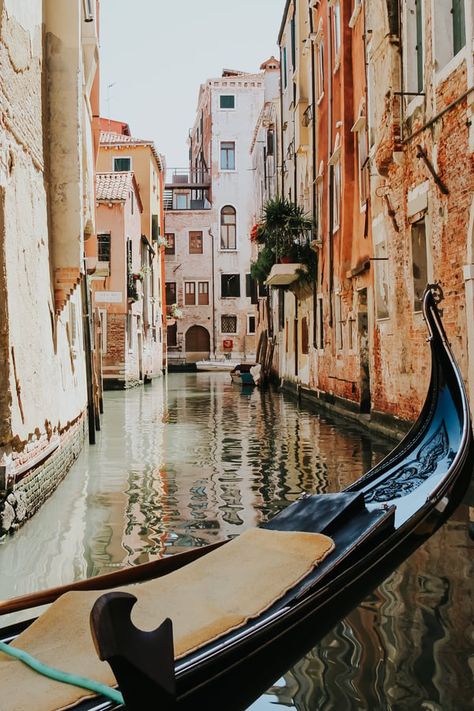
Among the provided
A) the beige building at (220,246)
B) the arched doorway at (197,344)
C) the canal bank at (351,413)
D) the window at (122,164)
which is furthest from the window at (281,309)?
the arched doorway at (197,344)

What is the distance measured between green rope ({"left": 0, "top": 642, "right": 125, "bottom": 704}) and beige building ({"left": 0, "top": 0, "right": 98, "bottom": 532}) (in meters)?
2.89

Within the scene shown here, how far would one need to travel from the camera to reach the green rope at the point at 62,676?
185 centimetres

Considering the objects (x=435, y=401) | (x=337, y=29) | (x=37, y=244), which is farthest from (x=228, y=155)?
(x=435, y=401)

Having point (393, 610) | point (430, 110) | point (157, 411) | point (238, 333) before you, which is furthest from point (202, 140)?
point (393, 610)

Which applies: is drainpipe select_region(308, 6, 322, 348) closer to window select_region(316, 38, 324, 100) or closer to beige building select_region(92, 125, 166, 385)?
window select_region(316, 38, 324, 100)

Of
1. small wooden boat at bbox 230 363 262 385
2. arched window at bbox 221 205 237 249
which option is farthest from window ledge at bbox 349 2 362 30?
arched window at bbox 221 205 237 249

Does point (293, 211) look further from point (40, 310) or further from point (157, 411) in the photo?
point (40, 310)

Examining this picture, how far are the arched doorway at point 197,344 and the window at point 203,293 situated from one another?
1187mm

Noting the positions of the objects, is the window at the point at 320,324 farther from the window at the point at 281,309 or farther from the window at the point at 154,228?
the window at the point at 154,228

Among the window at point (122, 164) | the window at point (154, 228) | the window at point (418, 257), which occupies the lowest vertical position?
the window at point (418, 257)

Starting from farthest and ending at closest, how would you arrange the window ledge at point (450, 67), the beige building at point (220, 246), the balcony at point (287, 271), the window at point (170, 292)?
the window at point (170, 292) → the beige building at point (220, 246) → the balcony at point (287, 271) → the window ledge at point (450, 67)

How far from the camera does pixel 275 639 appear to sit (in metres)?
2.28

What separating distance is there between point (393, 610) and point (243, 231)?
1493 inches

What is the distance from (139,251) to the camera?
2697cm
